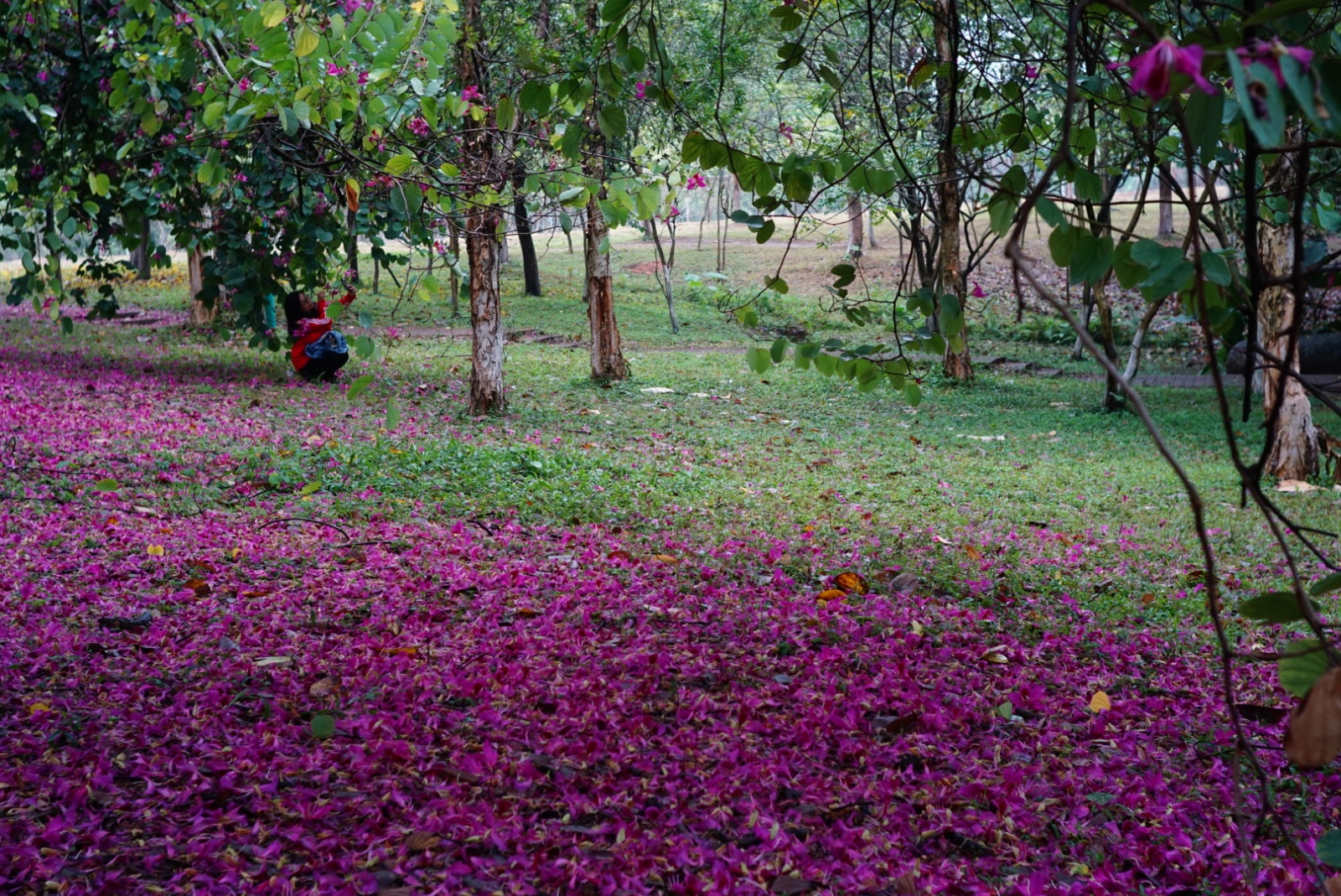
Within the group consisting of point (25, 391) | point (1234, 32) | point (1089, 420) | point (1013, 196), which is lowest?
point (1089, 420)

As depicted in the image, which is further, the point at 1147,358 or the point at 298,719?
the point at 1147,358

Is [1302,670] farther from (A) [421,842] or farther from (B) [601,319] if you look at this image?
(B) [601,319]

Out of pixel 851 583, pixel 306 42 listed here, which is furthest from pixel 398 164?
pixel 851 583

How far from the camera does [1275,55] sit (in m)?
0.95

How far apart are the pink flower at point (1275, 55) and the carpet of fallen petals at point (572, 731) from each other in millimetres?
1774

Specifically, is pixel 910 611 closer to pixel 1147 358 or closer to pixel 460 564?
pixel 460 564

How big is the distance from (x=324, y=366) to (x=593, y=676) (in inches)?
304

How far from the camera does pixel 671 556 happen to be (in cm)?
479

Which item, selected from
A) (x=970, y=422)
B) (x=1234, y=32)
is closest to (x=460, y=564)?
(x=1234, y=32)

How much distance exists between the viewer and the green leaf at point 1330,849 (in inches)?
49.2

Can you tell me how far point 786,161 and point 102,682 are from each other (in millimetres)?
2389

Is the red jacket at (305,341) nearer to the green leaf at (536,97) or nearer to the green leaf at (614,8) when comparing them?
the green leaf at (536,97)

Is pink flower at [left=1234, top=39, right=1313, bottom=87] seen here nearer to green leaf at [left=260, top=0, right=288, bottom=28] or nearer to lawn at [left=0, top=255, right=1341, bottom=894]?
lawn at [left=0, top=255, right=1341, bottom=894]

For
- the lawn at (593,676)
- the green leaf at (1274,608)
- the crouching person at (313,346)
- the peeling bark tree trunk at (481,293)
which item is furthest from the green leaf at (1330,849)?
the crouching person at (313,346)
